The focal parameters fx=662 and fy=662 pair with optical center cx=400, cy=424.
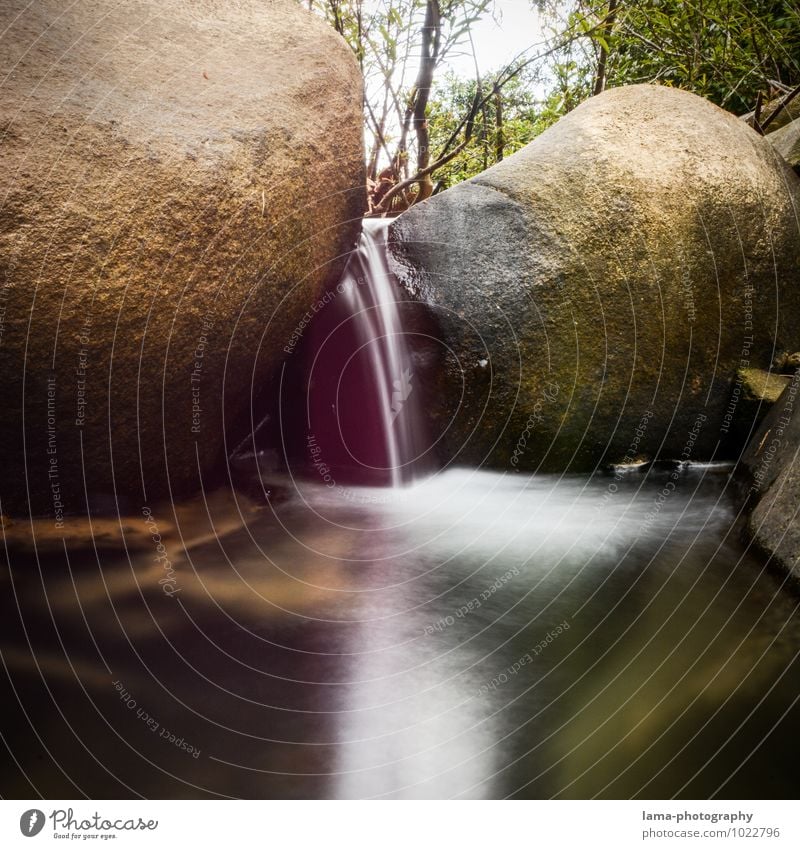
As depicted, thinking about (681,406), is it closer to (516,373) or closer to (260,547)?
(516,373)

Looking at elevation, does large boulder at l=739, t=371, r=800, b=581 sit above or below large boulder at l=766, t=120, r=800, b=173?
below

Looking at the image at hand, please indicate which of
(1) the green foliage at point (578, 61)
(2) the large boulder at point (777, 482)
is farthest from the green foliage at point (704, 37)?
(2) the large boulder at point (777, 482)

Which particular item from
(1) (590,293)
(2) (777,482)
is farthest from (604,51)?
(2) (777,482)

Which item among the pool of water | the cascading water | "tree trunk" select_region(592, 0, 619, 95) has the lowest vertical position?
the pool of water

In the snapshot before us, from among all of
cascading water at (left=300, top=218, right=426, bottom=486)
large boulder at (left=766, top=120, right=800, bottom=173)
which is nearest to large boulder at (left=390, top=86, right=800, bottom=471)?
cascading water at (left=300, top=218, right=426, bottom=486)

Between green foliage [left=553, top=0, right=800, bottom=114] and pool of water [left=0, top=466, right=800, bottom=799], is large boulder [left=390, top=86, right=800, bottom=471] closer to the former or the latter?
pool of water [left=0, top=466, right=800, bottom=799]

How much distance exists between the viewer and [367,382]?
4219 millimetres

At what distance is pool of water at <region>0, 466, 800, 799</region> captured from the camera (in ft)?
5.48

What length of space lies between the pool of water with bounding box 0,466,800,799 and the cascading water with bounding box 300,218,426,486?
0.73 metres

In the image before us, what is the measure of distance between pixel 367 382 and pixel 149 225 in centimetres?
178

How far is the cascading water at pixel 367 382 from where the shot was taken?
13.5ft

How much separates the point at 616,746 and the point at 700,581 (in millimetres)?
1304

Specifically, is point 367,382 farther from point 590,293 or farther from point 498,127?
point 498,127

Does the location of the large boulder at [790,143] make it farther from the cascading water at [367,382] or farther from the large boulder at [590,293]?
the cascading water at [367,382]
